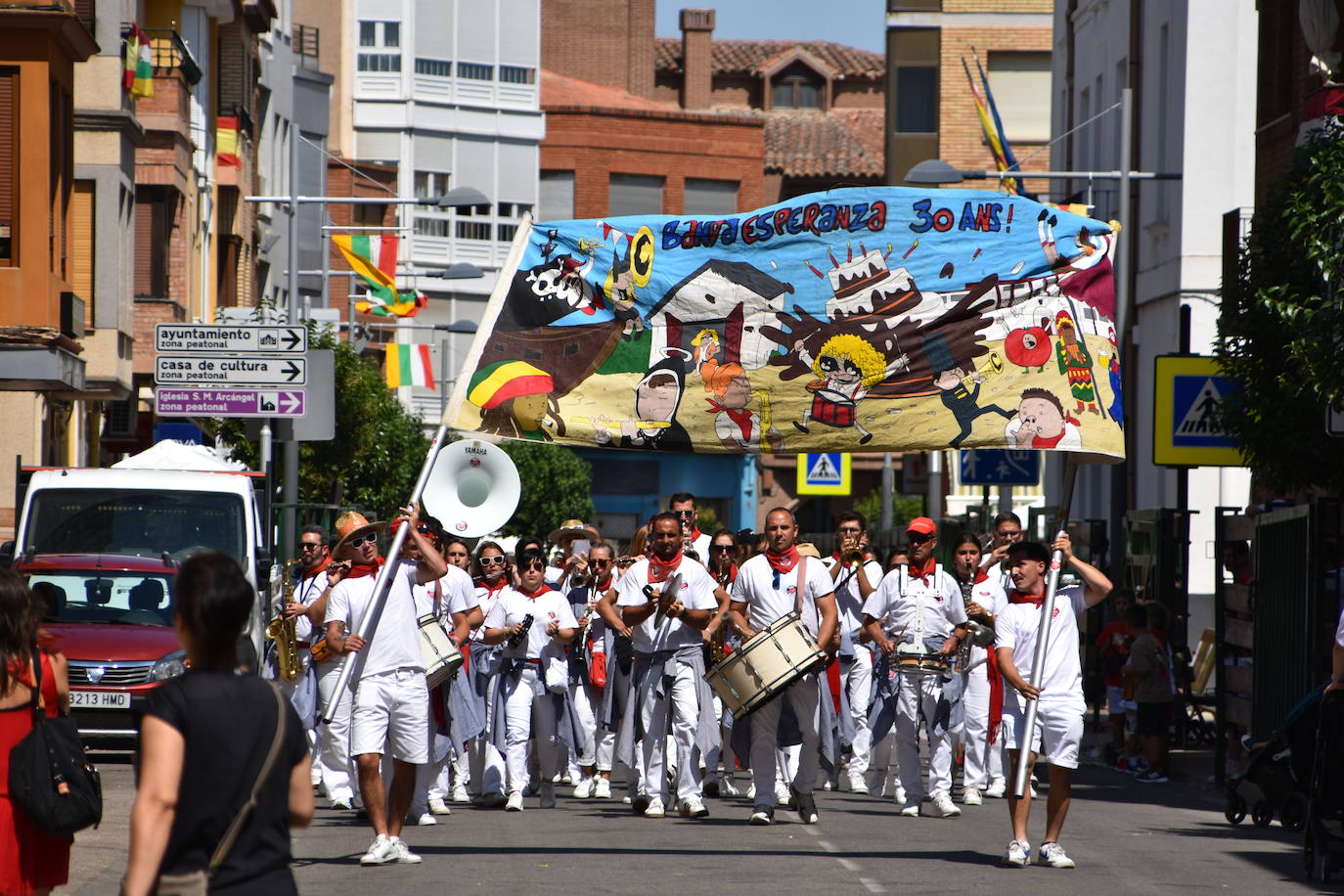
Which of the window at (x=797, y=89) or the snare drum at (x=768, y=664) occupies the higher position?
the window at (x=797, y=89)

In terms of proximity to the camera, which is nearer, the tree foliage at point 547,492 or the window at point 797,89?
the tree foliage at point 547,492

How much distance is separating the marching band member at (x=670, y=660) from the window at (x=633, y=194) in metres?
59.3

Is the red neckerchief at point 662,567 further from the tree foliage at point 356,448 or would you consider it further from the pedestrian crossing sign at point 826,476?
the pedestrian crossing sign at point 826,476

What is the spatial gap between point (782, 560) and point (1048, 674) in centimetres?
263

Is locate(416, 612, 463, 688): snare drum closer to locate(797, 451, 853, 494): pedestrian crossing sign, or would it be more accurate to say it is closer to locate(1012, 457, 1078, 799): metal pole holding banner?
locate(1012, 457, 1078, 799): metal pole holding banner

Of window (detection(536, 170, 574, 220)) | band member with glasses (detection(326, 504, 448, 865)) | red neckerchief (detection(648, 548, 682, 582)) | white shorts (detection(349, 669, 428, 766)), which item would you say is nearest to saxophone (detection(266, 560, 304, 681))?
red neckerchief (detection(648, 548, 682, 582))

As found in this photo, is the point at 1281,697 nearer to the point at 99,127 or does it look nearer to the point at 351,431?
the point at 99,127

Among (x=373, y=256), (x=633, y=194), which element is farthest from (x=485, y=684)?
(x=633, y=194)

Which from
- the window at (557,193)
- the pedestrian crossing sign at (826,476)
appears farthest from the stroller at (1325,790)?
the window at (557,193)

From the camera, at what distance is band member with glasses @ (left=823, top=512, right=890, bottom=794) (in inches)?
680

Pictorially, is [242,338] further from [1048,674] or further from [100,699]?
[1048,674]

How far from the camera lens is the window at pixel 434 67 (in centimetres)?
6888

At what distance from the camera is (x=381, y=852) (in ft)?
39.4

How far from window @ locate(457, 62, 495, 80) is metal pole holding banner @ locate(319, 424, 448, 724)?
191 ft
